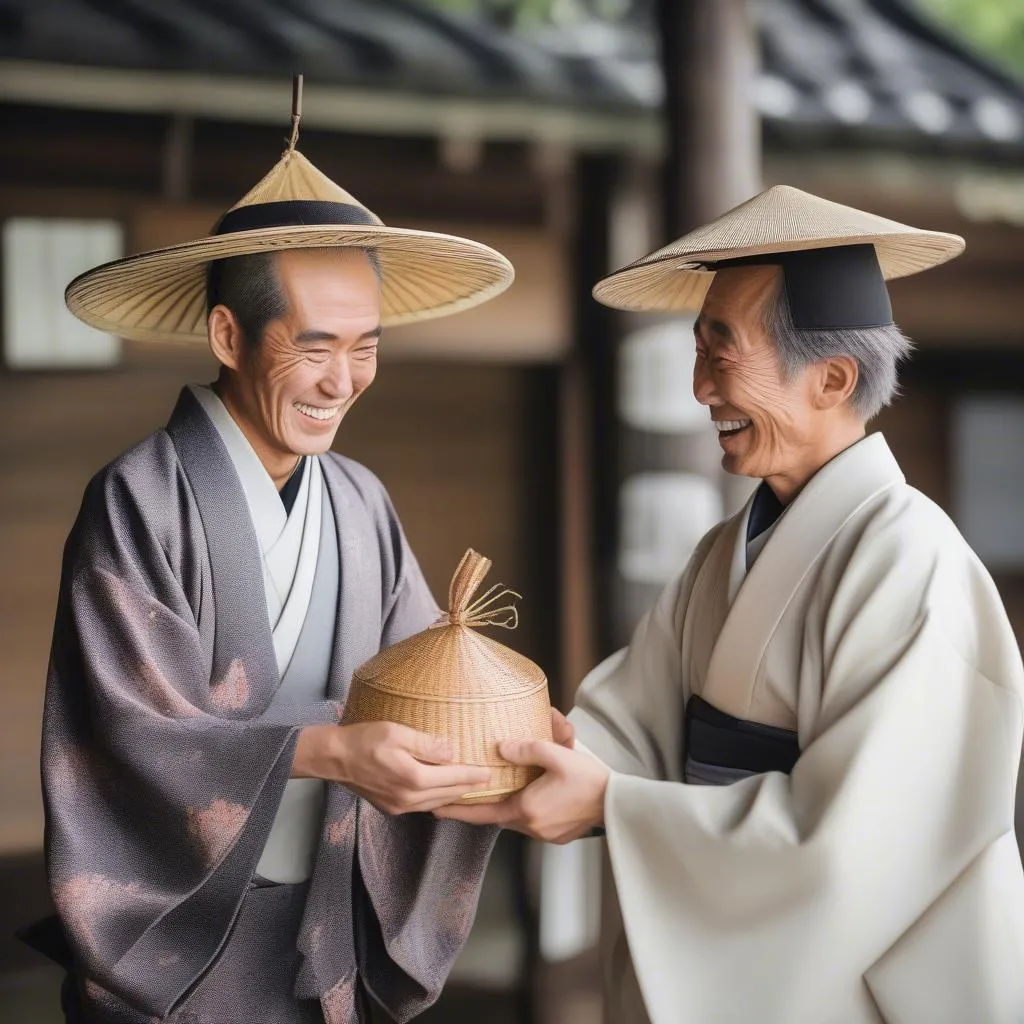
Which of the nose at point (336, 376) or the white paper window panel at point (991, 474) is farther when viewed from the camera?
the white paper window panel at point (991, 474)

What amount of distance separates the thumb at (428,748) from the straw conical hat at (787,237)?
977mm

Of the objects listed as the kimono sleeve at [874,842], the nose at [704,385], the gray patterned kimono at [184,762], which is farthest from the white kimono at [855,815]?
the gray patterned kimono at [184,762]

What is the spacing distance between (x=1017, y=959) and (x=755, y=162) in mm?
2972

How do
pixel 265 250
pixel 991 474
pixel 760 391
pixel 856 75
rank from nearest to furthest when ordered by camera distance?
pixel 760 391 < pixel 265 250 < pixel 856 75 < pixel 991 474

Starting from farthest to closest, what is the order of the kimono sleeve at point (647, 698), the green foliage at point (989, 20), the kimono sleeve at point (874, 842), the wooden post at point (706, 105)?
the green foliage at point (989, 20) < the wooden post at point (706, 105) < the kimono sleeve at point (647, 698) < the kimono sleeve at point (874, 842)

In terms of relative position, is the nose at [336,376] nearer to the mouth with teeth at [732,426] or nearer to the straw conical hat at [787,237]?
the straw conical hat at [787,237]

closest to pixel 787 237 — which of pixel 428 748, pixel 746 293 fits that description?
pixel 746 293

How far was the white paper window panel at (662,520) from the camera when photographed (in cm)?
436

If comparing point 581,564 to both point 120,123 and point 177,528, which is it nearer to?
point 120,123

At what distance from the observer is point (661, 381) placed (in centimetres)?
449

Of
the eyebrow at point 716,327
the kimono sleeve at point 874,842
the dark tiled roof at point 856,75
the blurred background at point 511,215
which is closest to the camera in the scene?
the kimono sleeve at point 874,842

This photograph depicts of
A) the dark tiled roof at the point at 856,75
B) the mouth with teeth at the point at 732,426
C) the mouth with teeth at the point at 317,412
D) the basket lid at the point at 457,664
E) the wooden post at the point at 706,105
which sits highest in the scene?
the dark tiled roof at the point at 856,75

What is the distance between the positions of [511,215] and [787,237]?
3.39m

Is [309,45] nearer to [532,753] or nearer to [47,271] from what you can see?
[47,271]
